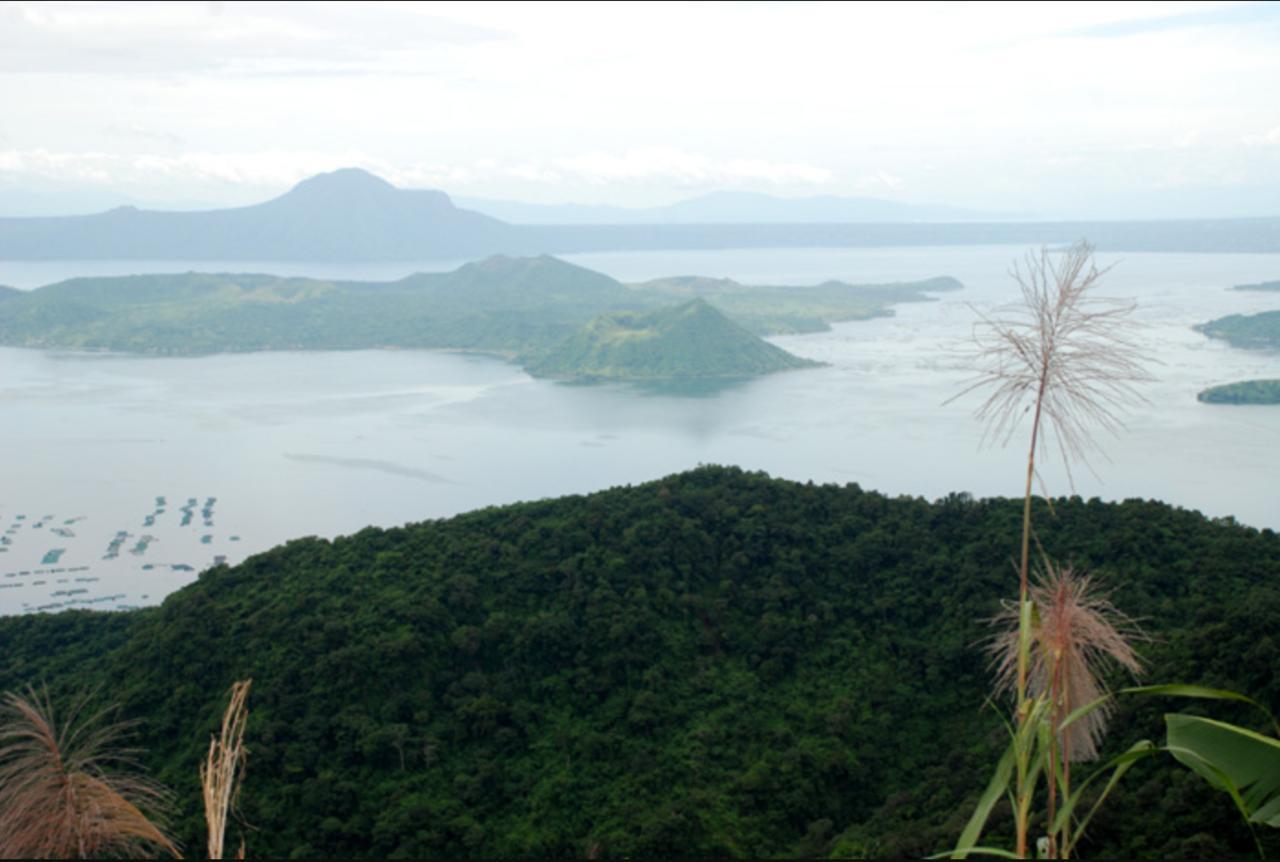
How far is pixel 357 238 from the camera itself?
116625 millimetres

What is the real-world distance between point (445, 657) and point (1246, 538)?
7.92 meters

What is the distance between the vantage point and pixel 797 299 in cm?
6800

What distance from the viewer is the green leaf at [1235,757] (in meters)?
1.87

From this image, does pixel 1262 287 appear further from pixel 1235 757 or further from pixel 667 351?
pixel 1235 757

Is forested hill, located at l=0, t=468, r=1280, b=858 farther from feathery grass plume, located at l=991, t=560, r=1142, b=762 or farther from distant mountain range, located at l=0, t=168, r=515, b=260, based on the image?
distant mountain range, located at l=0, t=168, r=515, b=260

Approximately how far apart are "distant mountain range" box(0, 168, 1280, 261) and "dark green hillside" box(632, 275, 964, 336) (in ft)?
101

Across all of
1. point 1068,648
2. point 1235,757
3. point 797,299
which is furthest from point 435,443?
point 797,299

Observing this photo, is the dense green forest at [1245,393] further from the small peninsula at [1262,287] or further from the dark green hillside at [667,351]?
the small peninsula at [1262,287]

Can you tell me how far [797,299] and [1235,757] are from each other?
6723 centimetres

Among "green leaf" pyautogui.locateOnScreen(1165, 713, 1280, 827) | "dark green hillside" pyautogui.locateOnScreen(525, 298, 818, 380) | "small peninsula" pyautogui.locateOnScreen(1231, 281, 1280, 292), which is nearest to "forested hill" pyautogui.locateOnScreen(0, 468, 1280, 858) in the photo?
"green leaf" pyautogui.locateOnScreen(1165, 713, 1280, 827)

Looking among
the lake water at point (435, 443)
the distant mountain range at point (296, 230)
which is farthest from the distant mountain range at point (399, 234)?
the lake water at point (435, 443)

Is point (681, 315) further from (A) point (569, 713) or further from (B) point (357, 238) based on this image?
(B) point (357, 238)

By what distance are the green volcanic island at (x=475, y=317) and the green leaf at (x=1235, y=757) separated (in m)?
43.9

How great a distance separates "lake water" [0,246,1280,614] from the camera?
2588 centimetres
